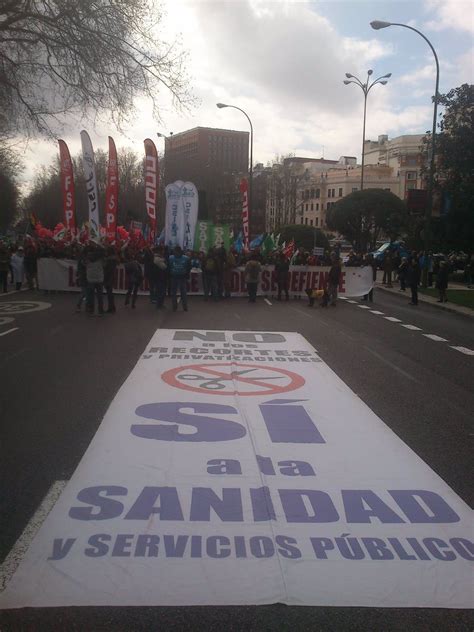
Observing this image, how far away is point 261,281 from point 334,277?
174 inches

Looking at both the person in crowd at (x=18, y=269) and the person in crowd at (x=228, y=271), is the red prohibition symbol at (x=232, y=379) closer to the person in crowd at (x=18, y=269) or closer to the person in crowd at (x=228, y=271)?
the person in crowd at (x=228, y=271)

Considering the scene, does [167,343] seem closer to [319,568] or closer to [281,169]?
[319,568]

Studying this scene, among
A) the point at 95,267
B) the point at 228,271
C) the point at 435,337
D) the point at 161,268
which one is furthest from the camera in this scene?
the point at 228,271

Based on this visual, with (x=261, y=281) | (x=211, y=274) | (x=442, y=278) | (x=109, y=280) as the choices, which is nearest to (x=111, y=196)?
(x=211, y=274)

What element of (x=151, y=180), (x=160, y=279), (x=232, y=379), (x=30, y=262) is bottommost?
(x=232, y=379)

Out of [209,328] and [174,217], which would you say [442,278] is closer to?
[174,217]

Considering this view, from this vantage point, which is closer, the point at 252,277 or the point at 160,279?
the point at 160,279

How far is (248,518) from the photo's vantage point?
4469mm

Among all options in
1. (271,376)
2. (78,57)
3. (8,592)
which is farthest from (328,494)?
(78,57)

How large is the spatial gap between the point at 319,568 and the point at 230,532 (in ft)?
2.18

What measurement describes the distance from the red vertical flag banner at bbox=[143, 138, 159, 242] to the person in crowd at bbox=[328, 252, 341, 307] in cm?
846

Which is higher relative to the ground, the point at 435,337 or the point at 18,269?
the point at 18,269

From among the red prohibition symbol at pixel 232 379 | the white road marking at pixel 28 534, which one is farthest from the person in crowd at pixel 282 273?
the white road marking at pixel 28 534

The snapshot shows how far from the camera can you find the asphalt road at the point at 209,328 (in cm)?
334
